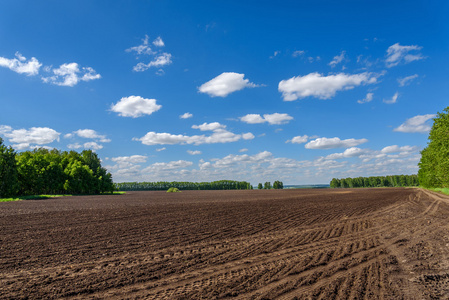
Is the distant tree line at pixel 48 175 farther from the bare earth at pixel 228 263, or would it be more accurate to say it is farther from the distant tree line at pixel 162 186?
the distant tree line at pixel 162 186

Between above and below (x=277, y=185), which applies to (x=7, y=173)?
above

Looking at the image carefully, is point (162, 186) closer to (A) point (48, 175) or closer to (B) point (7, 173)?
(A) point (48, 175)

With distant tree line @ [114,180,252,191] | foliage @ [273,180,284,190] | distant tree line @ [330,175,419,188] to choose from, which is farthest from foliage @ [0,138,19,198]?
distant tree line @ [330,175,419,188]

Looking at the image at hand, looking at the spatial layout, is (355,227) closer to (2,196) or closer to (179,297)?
(179,297)

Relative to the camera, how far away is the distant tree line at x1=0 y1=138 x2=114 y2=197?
54750 mm

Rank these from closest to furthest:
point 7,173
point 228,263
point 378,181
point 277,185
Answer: point 228,263, point 7,173, point 378,181, point 277,185

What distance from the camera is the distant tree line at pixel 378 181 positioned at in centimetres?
16480

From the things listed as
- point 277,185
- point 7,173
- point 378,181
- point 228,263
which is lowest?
point 228,263

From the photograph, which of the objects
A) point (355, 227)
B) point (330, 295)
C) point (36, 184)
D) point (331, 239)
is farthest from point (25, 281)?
point (36, 184)

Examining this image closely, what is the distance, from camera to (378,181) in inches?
7067

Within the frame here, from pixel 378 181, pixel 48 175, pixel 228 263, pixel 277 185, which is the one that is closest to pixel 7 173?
pixel 48 175

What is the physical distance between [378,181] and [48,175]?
18145 cm

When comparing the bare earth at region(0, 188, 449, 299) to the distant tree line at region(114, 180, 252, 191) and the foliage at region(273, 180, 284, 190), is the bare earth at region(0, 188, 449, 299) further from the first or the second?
the foliage at region(273, 180, 284, 190)

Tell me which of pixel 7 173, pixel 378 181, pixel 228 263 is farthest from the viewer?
pixel 378 181
